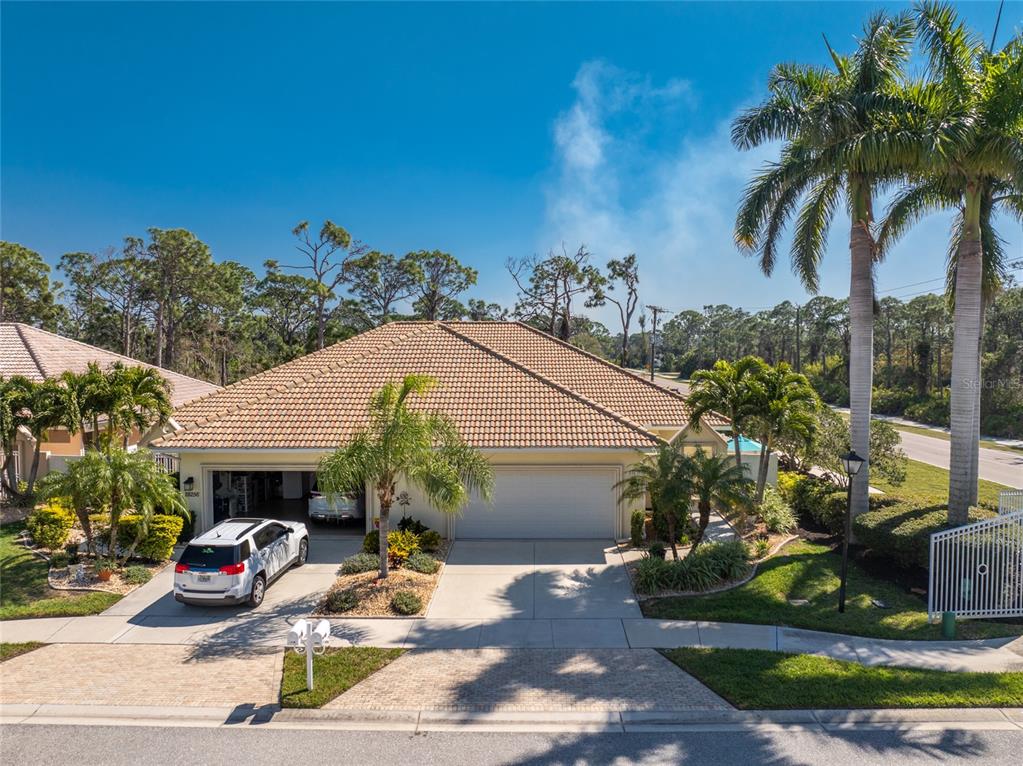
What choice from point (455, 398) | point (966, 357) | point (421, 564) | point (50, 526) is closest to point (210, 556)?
point (421, 564)

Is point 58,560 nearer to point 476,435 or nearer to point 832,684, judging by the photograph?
point 476,435

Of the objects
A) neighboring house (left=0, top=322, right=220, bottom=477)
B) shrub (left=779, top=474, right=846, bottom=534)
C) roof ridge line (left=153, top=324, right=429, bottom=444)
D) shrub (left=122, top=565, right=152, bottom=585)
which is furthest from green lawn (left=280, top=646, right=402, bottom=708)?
neighboring house (left=0, top=322, right=220, bottom=477)

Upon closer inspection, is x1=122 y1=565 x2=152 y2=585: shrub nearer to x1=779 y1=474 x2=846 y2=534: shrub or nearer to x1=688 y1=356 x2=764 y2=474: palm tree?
x1=688 y1=356 x2=764 y2=474: palm tree

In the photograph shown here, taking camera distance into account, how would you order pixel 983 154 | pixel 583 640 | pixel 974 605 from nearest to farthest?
pixel 583 640, pixel 974 605, pixel 983 154

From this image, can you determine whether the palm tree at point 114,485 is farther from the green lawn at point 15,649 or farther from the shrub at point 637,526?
the shrub at point 637,526

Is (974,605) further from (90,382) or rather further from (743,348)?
(743,348)

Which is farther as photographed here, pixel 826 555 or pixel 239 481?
pixel 239 481

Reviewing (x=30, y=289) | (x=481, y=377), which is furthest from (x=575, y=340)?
(x=30, y=289)
